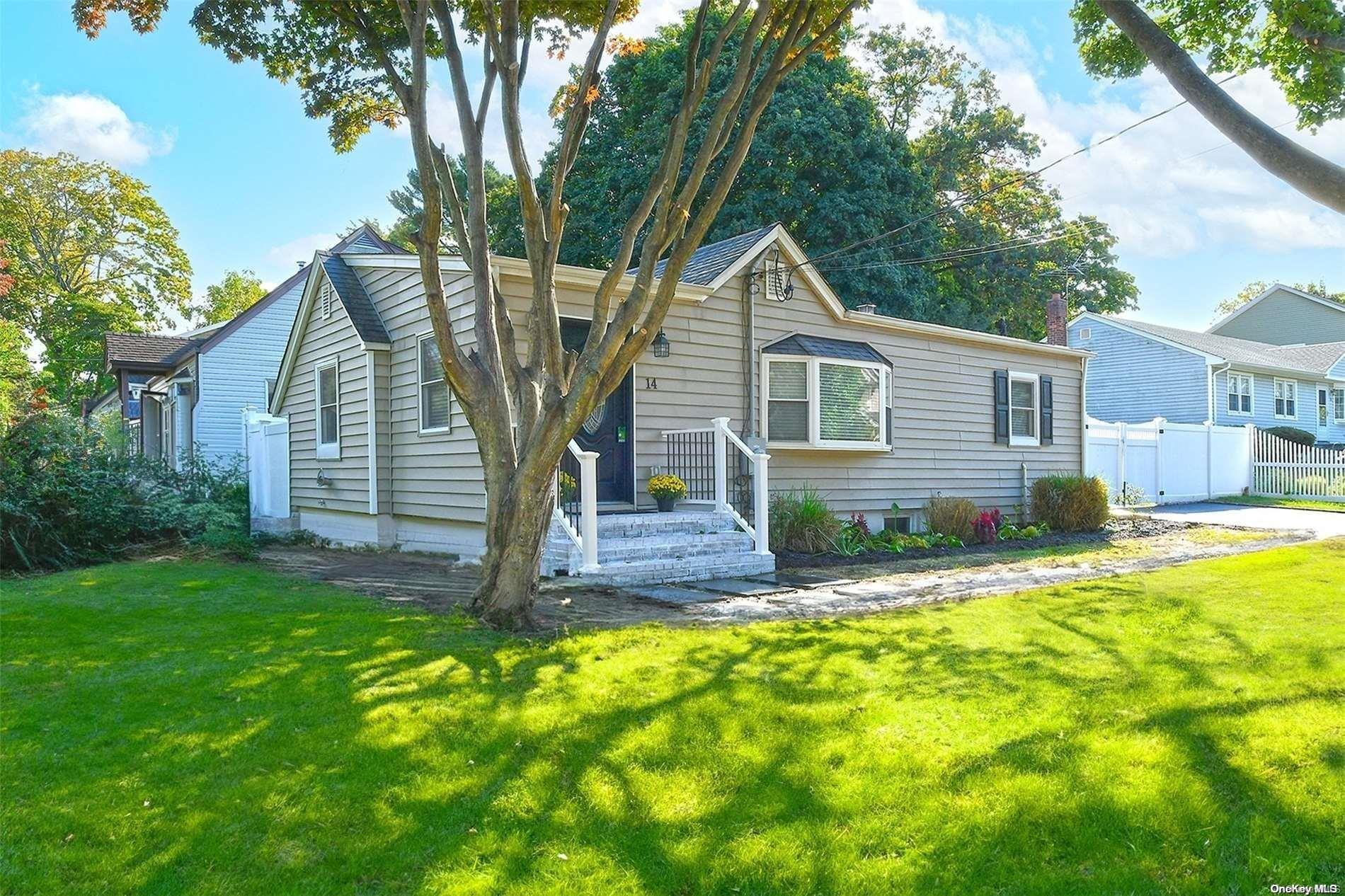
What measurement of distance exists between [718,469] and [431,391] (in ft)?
12.5

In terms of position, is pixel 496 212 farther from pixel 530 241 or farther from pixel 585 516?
pixel 530 241

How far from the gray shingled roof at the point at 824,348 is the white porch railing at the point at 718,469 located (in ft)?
5.32

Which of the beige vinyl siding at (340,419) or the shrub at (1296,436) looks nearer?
the beige vinyl siding at (340,419)

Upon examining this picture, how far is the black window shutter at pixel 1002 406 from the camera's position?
14930mm

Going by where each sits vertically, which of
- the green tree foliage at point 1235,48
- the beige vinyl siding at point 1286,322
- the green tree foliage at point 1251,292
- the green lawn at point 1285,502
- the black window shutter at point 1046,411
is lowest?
the green lawn at point 1285,502

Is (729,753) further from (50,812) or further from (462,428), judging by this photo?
(462,428)

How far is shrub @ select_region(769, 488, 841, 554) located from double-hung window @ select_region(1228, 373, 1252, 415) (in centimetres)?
2219

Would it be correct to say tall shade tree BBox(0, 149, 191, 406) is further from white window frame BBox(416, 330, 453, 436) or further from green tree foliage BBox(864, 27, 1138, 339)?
green tree foliage BBox(864, 27, 1138, 339)

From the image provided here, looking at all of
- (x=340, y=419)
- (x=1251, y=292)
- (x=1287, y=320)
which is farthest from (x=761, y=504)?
(x=1251, y=292)

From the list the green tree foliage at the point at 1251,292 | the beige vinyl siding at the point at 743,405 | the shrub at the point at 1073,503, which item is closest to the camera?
the beige vinyl siding at the point at 743,405

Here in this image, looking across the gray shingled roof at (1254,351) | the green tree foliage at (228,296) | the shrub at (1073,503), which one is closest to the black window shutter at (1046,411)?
the shrub at (1073,503)

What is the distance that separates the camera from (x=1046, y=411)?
15.7 meters

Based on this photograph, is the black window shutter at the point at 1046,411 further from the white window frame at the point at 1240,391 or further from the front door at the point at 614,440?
the white window frame at the point at 1240,391

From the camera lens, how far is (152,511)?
39.3 ft
